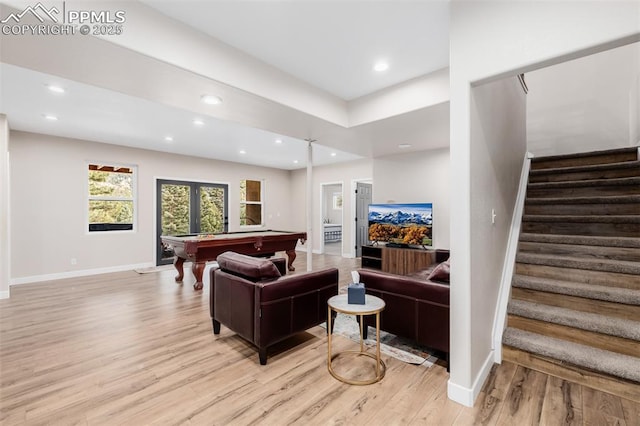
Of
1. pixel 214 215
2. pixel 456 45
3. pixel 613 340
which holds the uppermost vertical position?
pixel 456 45

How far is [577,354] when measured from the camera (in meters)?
2.09

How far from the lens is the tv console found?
16.4 feet

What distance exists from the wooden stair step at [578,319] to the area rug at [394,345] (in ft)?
2.90

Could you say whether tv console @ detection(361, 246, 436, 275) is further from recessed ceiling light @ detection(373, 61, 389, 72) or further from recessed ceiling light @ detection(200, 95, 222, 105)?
recessed ceiling light @ detection(200, 95, 222, 105)

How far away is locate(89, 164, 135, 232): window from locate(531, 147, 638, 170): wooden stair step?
7.65m

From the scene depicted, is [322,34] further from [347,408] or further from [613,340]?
[613,340]

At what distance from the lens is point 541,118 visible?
4.60 m

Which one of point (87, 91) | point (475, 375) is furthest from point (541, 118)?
point (87, 91)

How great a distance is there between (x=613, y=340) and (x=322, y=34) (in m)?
3.28

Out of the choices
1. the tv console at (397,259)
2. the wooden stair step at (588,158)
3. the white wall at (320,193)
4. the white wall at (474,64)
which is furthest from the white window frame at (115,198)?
the wooden stair step at (588,158)

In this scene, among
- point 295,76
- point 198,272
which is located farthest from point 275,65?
point 198,272

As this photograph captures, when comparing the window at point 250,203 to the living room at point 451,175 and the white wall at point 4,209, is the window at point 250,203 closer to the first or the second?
the living room at point 451,175

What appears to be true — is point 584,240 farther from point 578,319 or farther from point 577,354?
point 577,354

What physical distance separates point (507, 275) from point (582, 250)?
87cm
